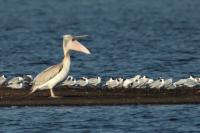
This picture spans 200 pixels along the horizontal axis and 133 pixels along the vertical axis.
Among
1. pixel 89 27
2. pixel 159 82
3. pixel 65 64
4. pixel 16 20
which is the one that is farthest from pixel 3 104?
pixel 16 20

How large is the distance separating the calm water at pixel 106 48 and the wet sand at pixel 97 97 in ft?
1.38

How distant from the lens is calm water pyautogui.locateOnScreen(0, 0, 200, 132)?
2220 centimetres

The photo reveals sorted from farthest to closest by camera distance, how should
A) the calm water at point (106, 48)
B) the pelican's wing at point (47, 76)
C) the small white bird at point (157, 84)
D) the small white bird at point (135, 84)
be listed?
1. the small white bird at point (135, 84)
2. the small white bird at point (157, 84)
3. the pelican's wing at point (47, 76)
4. the calm water at point (106, 48)

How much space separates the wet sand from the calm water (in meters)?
0.42

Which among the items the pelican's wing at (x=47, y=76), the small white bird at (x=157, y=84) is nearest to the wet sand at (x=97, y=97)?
the small white bird at (x=157, y=84)

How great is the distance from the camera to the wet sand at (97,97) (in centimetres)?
2367

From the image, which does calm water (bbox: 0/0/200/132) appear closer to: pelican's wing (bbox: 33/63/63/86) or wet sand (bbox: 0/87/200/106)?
wet sand (bbox: 0/87/200/106)

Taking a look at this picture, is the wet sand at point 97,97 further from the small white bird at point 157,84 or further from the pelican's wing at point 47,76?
the pelican's wing at point 47,76

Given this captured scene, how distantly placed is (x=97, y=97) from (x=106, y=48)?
1797cm

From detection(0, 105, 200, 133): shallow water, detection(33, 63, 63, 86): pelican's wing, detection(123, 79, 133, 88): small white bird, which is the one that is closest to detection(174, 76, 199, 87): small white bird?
detection(123, 79, 133, 88): small white bird

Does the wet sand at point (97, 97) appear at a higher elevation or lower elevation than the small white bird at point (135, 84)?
lower

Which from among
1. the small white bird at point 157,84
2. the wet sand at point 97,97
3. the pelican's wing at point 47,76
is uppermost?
the pelican's wing at point 47,76

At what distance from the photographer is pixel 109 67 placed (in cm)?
3256

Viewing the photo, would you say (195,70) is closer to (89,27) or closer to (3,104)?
(3,104)
